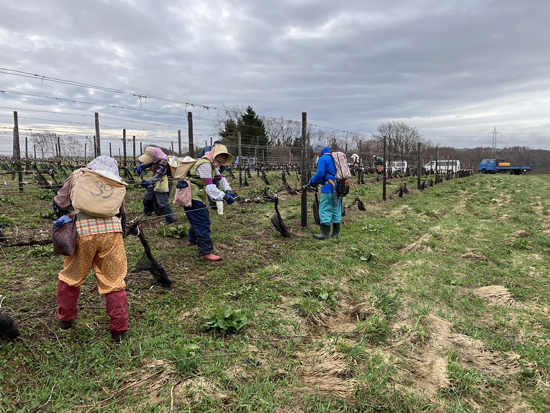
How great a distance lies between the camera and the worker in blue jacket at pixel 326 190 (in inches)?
244

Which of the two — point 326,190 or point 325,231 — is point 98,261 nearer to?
point 326,190

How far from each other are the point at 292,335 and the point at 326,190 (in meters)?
3.71

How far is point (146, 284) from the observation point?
3812 millimetres

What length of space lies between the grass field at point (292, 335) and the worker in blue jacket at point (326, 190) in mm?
904

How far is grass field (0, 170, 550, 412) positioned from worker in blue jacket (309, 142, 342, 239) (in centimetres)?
90

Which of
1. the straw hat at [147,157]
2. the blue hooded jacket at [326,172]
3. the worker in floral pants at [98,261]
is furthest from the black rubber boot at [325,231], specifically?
the worker in floral pants at [98,261]

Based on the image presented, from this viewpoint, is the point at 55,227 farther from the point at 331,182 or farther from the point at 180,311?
the point at 331,182

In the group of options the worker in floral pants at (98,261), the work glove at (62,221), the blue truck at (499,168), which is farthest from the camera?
the blue truck at (499,168)

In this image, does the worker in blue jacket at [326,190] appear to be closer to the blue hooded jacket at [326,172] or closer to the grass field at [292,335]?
the blue hooded jacket at [326,172]

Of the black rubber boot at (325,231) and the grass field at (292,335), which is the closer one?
the grass field at (292,335)

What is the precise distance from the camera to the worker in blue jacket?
6203mm

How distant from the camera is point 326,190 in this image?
626 cm

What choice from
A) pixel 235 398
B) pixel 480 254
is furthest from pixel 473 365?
pixel 480 254

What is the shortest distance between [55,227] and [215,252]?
9.84 ft
